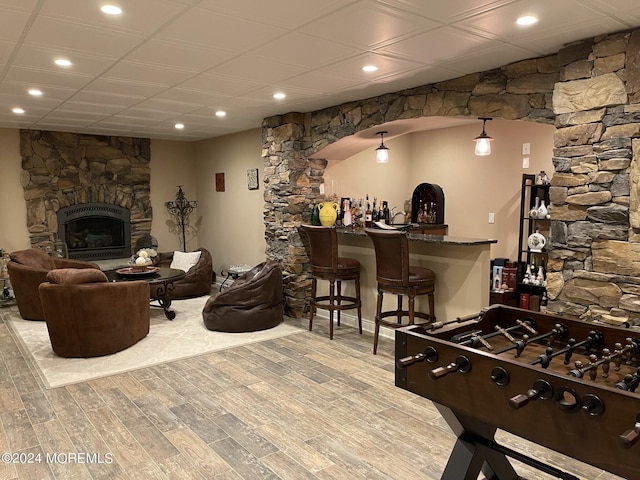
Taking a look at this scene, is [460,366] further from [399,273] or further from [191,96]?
[191,96]

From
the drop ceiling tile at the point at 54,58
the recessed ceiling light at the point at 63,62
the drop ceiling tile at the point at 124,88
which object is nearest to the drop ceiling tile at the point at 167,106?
the drop ceiling tile at the point at 124,88

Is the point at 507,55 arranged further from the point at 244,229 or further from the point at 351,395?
the point at 244,229

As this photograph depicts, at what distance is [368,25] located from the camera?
2625 mm

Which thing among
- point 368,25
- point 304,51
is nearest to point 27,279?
point 304,51

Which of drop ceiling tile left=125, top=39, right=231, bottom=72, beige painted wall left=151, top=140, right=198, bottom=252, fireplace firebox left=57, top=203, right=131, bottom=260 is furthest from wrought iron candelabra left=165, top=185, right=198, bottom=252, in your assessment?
drop ceiling tile left=125, top=39, right=231, bottom=72

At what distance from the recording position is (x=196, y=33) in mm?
2732

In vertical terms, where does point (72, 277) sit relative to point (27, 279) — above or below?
above

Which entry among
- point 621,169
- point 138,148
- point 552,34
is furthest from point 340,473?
point 138,148

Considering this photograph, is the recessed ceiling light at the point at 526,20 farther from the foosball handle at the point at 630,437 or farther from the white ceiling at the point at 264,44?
the foosball handle at the point at 630,437

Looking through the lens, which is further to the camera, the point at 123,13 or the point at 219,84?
the point at 219,84

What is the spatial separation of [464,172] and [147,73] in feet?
14.8

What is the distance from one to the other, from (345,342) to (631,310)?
102 inches

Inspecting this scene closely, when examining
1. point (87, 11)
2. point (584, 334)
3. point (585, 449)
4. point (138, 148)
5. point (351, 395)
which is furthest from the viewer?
point (138, 148)

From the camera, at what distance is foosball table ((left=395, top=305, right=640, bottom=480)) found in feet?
4.61
